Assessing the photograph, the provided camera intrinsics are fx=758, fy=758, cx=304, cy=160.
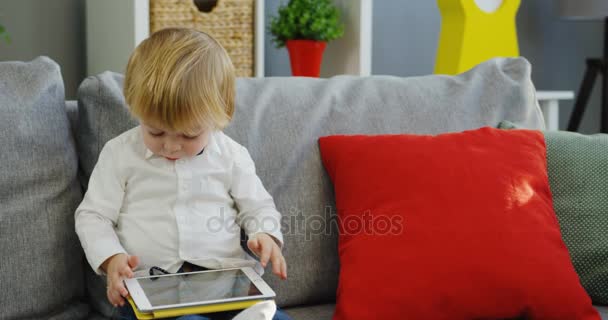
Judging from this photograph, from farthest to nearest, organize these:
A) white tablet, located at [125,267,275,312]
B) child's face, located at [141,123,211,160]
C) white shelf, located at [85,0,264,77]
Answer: white shelf, located at [85,0,264,77], child's face, located at [141,123,211,160], white tablet, located at [125,267,275,312]

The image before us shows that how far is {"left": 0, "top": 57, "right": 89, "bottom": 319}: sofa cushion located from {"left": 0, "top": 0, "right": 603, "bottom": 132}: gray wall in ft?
3.41

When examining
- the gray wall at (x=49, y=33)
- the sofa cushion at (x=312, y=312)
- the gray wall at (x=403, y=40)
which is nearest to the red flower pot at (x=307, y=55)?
the gray wall at (x=403, y=40)

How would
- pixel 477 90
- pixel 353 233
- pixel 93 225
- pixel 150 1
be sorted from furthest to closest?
1. pixel 150 1
2. pixel 477 90
3. pixel 353 233
4. pixel 93 225

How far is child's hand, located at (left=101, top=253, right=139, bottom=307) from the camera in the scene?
1.12m

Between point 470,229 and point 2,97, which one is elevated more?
point 2,97

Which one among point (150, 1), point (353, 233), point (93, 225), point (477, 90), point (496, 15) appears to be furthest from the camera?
point (496, 15)

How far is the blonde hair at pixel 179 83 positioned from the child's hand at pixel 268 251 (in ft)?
0.65

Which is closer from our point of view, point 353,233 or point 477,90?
point 353,233

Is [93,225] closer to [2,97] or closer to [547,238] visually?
[2,97]

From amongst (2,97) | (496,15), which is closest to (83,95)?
(2,97)

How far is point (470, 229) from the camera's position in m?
1.25

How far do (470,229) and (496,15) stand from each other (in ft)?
4.65

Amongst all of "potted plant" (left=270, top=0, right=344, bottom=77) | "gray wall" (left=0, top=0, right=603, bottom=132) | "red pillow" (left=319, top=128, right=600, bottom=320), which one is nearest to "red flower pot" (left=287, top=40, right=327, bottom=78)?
"potted plant" (left=270, top=0, right=344, bottom=77)

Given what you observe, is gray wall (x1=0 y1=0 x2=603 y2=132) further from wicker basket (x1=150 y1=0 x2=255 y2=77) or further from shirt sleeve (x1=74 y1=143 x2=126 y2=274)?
shirt sleeve (x1=74 y1=143 x2=126 y2=274)
